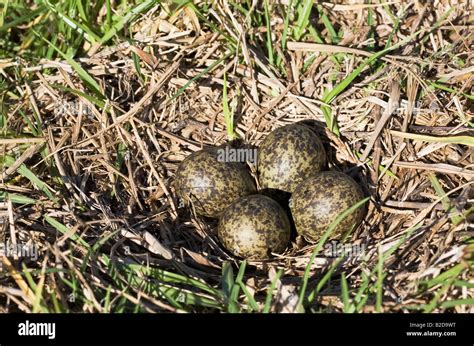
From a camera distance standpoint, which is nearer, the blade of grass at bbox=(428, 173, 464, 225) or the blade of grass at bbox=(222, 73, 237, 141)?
the blade of grass at bbox=(428, 173, 464, 225)

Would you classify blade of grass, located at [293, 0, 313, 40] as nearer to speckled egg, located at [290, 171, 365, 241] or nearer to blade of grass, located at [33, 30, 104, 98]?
speckled egg, located at [290, 171, 365, 241]

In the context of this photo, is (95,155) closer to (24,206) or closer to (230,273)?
(24,206)

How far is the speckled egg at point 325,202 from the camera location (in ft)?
13.7

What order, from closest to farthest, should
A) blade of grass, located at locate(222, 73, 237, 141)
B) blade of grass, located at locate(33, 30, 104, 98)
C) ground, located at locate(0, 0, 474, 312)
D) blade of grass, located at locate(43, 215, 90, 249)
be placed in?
ground, located at locate(0, 0, 474, 312) < blade of grass, located at locate(43, 215, 90, 249) < blade of grass, located at locate(222, 73, 237, 141) < blade of grass, located at locate(33, 30, 104, 98)

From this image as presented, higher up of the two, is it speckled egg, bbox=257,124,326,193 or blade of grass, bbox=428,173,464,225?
speckled egg, bbox=257,124,326,193

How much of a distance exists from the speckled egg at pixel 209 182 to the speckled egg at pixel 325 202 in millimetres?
447

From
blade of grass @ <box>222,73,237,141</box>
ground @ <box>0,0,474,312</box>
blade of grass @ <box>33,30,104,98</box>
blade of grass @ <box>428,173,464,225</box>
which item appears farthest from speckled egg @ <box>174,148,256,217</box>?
blade of grass @ <box>428,173,464,225</box>

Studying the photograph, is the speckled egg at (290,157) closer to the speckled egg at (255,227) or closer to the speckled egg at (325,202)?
the speckled egg at (325,202)

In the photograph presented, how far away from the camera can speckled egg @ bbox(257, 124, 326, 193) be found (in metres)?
4.41

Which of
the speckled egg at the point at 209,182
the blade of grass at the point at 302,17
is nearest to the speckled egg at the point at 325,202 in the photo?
the speckled egg at the point at 209,182

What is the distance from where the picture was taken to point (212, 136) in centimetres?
504

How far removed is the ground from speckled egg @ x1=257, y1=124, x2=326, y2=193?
0.40m

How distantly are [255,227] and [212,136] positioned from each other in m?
1.14

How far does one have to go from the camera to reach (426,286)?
12.1 ft
